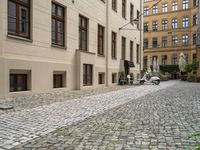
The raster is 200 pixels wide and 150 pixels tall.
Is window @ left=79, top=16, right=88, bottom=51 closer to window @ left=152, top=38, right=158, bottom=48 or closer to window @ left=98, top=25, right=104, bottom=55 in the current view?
window @ left=98, top=25, right=104, bottom=55

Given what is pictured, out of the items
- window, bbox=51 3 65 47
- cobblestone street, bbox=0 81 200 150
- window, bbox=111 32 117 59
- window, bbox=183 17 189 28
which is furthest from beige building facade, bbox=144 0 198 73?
cobblestone street, bbox=0 81 200 150

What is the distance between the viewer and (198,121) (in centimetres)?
702

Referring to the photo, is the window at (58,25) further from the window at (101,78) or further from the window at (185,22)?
the window at (185,22)

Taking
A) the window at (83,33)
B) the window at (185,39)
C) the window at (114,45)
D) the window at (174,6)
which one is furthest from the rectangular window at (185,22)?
the window at (83,33)

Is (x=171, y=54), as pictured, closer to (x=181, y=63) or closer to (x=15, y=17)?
(x=181, y=63)

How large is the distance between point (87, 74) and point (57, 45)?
159 inches

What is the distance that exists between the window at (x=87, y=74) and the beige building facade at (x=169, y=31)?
136 ft

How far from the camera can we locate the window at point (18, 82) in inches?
462

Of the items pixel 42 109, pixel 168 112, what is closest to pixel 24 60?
pixel 42 109

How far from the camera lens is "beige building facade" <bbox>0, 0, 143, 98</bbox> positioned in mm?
11555

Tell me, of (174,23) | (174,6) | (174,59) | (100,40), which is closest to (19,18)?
(100,40)

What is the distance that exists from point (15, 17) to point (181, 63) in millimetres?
33749

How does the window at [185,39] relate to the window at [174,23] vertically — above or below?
below

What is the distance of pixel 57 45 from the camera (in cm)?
1506
